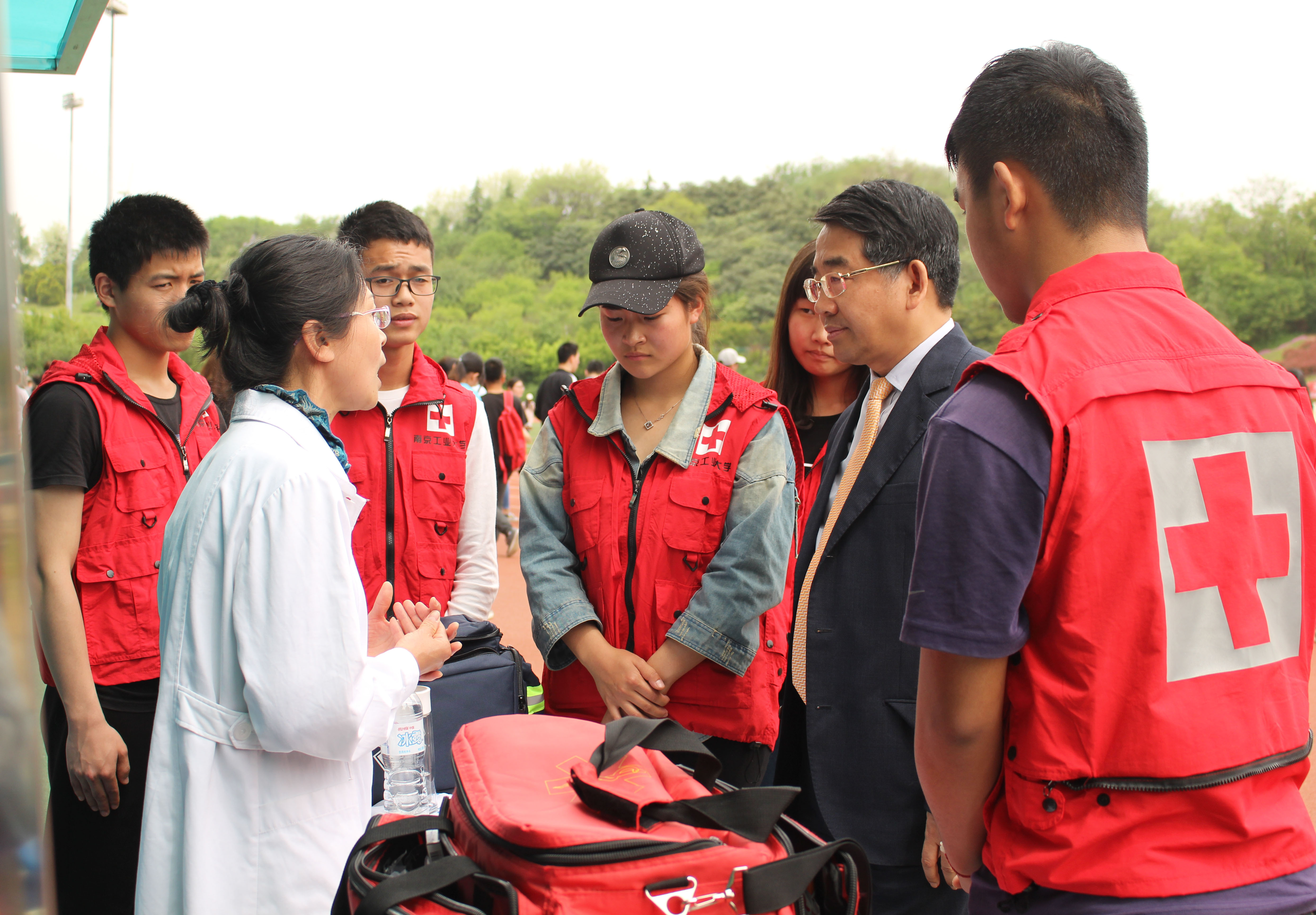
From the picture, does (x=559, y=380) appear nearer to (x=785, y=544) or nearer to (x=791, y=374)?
(x=791, y=374)

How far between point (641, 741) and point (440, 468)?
5.43 ft

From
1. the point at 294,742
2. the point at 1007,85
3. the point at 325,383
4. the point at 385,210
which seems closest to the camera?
the point at 1007,85

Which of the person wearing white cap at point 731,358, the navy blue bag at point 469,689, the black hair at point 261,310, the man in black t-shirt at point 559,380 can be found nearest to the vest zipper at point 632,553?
the navy blue bag at point 469,689

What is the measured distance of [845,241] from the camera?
7.01 feet

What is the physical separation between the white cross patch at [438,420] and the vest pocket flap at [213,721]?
1222 millimetres

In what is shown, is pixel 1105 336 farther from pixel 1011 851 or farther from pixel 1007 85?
pixel 1011 851

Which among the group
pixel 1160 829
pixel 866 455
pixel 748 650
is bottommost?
pixel 748 650

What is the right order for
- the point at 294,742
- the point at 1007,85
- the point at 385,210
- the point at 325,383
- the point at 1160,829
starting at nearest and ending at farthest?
the point at 1160,829 → the point at 1007,85 → the point at 294,742 → the point at 325,383 → the point at 385,210

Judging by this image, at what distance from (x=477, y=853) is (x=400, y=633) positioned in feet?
2.79

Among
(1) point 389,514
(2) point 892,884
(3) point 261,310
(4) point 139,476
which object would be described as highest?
(3) point 261,310

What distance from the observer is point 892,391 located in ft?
7.11

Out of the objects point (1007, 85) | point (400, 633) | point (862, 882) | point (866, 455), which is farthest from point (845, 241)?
point (862, 882)

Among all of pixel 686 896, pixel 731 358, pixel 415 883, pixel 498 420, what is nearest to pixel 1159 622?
pixel 686 896

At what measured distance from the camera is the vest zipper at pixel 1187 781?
3.43 ft
